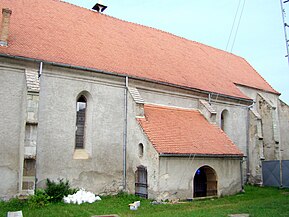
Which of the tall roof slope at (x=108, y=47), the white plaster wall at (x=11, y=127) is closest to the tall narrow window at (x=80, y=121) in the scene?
the tall roof slope at (x=108, y=47)

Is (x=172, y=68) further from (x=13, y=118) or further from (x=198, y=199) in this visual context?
(x=13, y=118)

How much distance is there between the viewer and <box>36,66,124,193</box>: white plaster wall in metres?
13.3

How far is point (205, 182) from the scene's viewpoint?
1636 cm

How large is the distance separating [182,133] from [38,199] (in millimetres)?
7385

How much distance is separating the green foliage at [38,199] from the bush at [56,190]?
15.7 inches

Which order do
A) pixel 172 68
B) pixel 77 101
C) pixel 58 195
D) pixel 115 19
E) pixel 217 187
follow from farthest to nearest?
pixel 115 19, pixel 172 68, pixel 217 187, pixel 77 101, pixel 58 195

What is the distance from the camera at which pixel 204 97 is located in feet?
62.5

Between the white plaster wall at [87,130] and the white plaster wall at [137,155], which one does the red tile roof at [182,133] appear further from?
the white plaster wall at [87,130]

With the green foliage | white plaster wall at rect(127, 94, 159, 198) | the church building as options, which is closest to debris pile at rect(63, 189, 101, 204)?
the church building

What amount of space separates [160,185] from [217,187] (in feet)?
11.9

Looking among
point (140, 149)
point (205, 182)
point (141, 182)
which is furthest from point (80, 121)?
point (205, 182)

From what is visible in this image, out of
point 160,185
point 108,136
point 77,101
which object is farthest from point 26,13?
point 160,185

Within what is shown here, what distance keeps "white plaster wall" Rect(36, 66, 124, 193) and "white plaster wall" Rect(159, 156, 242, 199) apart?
249 centimetres

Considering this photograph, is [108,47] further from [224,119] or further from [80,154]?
[224,119]
